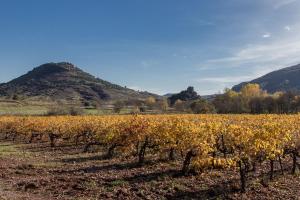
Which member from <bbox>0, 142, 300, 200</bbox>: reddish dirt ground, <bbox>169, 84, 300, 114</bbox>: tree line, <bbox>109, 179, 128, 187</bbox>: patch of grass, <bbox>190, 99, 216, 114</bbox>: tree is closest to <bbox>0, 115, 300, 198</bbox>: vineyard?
<bbox>0, 142, 300, 200</bbox>: reddish dirt ground

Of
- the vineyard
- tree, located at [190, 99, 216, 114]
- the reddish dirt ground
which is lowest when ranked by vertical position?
the reddish dirt ground

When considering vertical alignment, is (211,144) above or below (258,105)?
below

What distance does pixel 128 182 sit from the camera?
20.9m

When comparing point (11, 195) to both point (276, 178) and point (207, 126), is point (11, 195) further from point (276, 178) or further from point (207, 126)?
point (276, 178)

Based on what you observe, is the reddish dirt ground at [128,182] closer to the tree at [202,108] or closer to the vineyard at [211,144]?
the vineyard at [211,144]

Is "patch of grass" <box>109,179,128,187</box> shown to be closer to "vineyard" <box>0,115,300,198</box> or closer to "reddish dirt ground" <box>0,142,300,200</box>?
"reddish dirt ground" <box>0,142,300,200</box>

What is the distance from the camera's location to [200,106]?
11950 cm

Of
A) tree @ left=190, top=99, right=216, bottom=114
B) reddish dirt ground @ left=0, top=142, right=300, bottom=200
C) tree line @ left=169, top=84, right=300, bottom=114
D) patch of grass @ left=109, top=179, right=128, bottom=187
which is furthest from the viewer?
tree @ left=190, top=99, right=216, bottom=114

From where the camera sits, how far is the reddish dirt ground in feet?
60.5

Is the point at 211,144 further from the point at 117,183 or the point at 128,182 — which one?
the point at 117,183

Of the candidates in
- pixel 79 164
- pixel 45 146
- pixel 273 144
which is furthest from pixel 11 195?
pixel 45 146

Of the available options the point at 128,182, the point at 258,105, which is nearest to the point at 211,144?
the point at 128,182

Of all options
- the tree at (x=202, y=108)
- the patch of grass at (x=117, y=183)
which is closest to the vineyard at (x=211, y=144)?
the patch of grass at (x=117, y=183)

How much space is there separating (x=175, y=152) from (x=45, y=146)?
16996 mm
